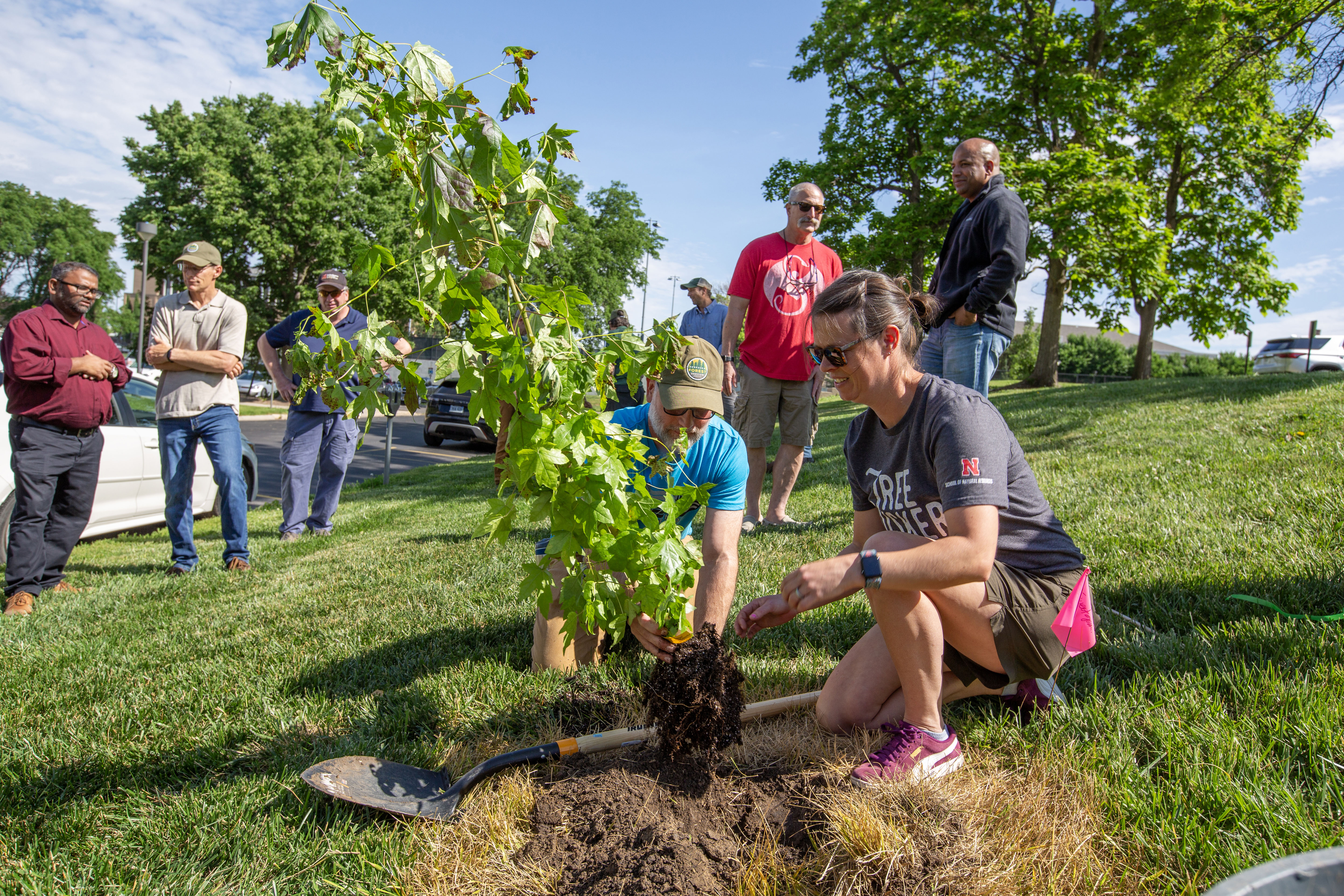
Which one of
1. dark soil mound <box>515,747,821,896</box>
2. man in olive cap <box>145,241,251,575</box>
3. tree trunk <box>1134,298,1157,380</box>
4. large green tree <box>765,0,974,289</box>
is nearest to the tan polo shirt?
man in olive cap <box>145,241,251,575</box>

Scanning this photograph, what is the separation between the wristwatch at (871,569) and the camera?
1.87 metres

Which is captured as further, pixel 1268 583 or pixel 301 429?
pixel 301 429

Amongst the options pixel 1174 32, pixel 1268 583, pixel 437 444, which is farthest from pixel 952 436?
pixel 437 444

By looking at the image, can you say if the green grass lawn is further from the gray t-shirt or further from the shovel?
the gray t-shirt

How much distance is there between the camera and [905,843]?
1701 mm

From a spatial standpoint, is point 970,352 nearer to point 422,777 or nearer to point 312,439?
point 422,777

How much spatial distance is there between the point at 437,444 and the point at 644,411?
631 inches

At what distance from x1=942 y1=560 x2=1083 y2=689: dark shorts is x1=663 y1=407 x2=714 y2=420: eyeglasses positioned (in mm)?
1072

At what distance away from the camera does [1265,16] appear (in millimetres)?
12016

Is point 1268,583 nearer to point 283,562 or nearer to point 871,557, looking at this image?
point 871,557

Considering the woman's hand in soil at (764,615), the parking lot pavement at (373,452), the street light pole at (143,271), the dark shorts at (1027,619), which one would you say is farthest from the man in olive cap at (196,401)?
the street light pole at (143,271)

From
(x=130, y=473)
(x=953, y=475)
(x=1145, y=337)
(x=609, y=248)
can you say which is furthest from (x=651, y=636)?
(x=609, y=248)

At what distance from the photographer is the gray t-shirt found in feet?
6.47

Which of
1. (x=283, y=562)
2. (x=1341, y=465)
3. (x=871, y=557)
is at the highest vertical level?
(x=1341, y=465)
